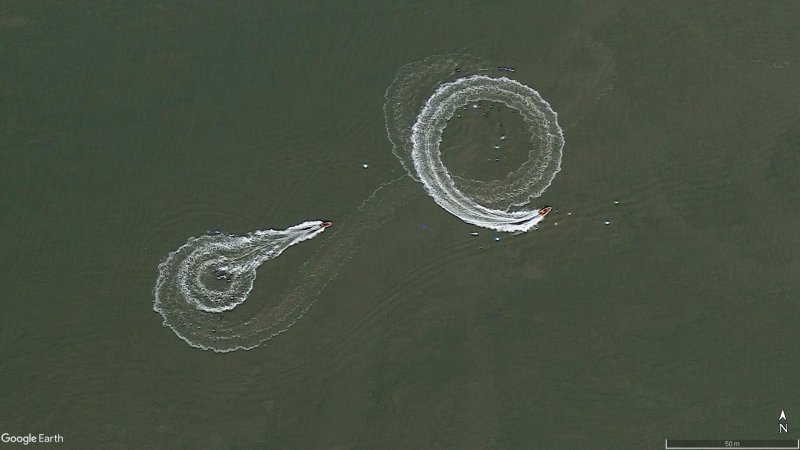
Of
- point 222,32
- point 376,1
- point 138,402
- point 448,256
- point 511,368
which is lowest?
point 138,402

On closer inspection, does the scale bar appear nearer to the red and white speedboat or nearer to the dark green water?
the dark green water

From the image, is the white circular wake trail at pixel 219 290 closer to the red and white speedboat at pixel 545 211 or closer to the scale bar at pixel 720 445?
the red and white speedboat at pixel 545 211

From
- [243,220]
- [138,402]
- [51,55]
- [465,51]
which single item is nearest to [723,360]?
[465,51]

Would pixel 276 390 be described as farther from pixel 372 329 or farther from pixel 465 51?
pixel 465 51

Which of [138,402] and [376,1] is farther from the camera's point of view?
[376,1]
